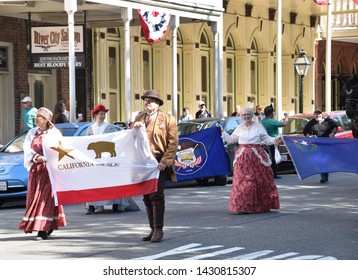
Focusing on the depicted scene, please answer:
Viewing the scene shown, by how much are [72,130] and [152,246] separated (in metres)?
7.94

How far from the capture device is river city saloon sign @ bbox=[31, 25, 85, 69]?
83.7 ft

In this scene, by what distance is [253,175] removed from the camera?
1577 centimetres

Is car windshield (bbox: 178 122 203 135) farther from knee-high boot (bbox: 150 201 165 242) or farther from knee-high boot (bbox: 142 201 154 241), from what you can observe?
knee-high boot (bbox: 150 201 165 242)

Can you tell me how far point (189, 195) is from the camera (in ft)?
64.3

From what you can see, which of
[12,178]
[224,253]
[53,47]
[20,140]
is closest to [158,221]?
[224,253]

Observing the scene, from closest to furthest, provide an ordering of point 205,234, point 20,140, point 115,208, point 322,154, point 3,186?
point 205,234 < point 322,154 < point 115,208 < point 3,186 < point 20,140

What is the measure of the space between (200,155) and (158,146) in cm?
809

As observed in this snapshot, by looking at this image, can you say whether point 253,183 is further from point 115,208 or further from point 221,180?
point 221,180

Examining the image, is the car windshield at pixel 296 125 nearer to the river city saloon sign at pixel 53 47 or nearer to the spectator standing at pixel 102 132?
the river city saloon sign at pixel 53 47

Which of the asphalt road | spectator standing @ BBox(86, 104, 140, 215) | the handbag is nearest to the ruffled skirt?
the asphalt road

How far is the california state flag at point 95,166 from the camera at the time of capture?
13031 millimetres

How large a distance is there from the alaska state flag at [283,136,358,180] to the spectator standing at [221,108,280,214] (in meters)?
0.73

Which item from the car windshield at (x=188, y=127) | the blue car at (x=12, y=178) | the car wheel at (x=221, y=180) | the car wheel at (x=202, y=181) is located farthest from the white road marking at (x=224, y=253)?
the car windshield at (x=188, y=127)
